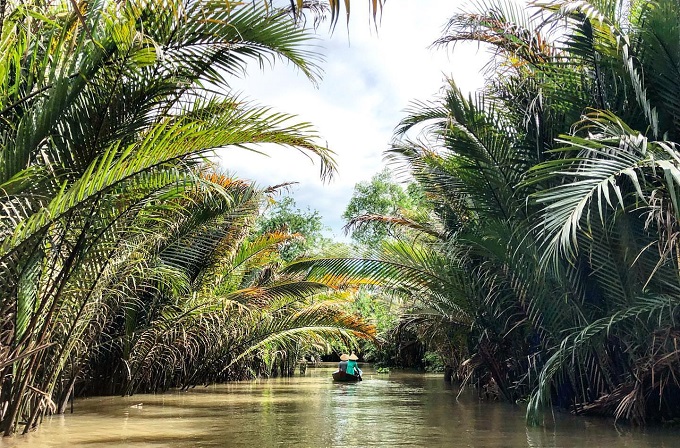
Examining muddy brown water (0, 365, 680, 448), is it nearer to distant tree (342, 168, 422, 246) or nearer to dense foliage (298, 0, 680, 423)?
dense foliage (298, 0, 680, 423)

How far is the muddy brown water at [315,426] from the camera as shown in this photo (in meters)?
6.78

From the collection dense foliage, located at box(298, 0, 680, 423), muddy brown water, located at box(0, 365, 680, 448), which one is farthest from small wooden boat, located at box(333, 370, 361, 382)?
dense foliage, located at box(298, 0, 680, 423)

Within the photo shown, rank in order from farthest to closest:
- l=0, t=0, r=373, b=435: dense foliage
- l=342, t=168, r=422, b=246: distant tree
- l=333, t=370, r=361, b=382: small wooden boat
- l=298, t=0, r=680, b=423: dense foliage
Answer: l=342, t=168, r=422, b=246: distant tree → l=333, t=370, r=361, b=382: small wooden boat → l=298, t=0, r=680, b=423: dense foliage → l=0, t=0, r=373, b=435: dense foliage

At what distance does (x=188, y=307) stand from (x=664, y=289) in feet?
27.2

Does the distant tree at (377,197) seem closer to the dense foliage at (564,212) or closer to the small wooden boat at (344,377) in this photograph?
the small wooden boat at (344,377)

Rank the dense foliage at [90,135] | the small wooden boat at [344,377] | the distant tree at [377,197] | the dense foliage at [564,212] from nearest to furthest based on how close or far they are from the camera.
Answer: the dense foliage at [90,135], the dense foliage at [564,212], the small wooden boat at [344,377], the distant tree at [377,197]

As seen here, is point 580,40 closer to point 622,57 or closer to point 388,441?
point 622,57

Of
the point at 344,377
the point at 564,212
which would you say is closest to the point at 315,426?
the point at 564,212

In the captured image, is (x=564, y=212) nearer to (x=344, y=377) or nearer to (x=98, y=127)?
(x=98, y=127)

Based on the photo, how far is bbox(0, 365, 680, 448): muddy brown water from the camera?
6777mm

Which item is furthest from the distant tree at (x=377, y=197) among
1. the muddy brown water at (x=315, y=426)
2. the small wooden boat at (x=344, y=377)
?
the muddy brown water at (x=315, y=426)

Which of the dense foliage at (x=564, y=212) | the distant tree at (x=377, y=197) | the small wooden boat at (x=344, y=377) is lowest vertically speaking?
the small wooden boat at (x=344, y=377)

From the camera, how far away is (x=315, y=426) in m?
8.28

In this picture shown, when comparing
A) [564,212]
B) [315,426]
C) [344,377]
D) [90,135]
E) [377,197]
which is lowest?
[315,426]
